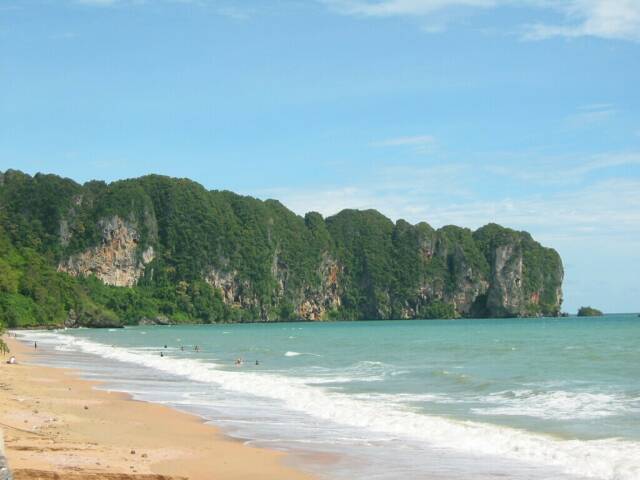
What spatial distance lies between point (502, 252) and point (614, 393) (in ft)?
536

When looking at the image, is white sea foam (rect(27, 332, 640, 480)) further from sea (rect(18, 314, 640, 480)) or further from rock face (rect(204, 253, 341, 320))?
rock face (rect(204, 253, 341, 320))

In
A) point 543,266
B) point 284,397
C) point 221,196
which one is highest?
point 221,196

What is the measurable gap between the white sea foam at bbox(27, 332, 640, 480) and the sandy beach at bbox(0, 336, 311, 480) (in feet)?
10.0

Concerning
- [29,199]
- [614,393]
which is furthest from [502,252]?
[614,393]

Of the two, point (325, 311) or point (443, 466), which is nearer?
point (443, 466)

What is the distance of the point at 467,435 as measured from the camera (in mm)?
14195

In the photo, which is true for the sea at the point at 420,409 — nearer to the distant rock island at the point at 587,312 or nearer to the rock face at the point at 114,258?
the rock face at the point at 114,258

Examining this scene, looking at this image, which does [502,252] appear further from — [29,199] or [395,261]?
[29,199]

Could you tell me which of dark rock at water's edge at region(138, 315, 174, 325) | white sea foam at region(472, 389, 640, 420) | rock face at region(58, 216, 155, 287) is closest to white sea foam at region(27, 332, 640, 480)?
white sea foam at region(472, 389, 640, 420)

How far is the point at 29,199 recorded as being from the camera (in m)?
144

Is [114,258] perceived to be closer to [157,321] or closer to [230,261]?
[157,321]

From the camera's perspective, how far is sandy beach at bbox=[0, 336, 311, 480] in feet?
31.9

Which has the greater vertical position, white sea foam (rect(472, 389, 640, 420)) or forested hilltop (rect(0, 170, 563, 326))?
forested hilltop (rect(0, 170, 563, 326))

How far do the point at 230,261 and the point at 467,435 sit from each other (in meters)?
151
